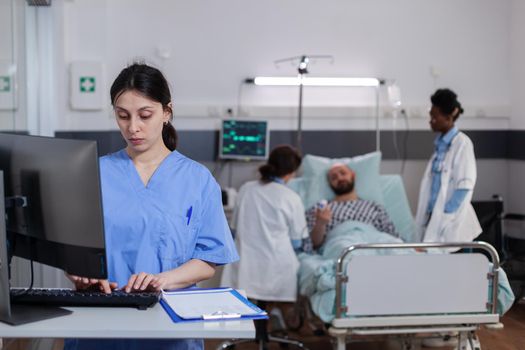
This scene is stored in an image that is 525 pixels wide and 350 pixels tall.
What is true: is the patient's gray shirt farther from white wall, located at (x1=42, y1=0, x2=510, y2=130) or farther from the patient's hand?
white wall, located at (x1=42, y1=0, x2=510, y2=130)

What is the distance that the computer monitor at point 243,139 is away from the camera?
213 inches

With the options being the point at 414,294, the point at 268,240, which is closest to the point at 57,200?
the point at 414,294

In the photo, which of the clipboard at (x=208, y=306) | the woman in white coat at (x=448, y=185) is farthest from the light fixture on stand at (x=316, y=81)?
the clipboard at (x=208, y=306)

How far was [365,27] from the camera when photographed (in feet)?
18.6

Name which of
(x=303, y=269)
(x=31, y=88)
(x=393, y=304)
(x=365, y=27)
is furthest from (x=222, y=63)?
(x=393, y=304)

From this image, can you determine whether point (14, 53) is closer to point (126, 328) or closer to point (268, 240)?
point (268, 240)

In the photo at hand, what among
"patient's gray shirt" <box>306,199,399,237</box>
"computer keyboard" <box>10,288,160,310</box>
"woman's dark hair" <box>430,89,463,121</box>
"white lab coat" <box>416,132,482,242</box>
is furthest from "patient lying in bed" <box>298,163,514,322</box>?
"computer keyboard" <box>10,288,160,310</box>

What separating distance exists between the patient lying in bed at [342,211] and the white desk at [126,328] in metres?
2.95

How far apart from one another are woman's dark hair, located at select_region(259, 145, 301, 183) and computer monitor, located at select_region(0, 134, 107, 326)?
8.08ft

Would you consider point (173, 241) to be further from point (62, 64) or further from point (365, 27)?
point (365, 27)

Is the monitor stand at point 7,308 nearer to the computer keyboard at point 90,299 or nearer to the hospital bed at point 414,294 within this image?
the computer keyboard at point 90,299

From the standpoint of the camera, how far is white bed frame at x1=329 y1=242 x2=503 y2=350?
3527 mm

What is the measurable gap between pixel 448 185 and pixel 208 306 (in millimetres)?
3075

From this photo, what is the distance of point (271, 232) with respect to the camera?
4.25 metres
